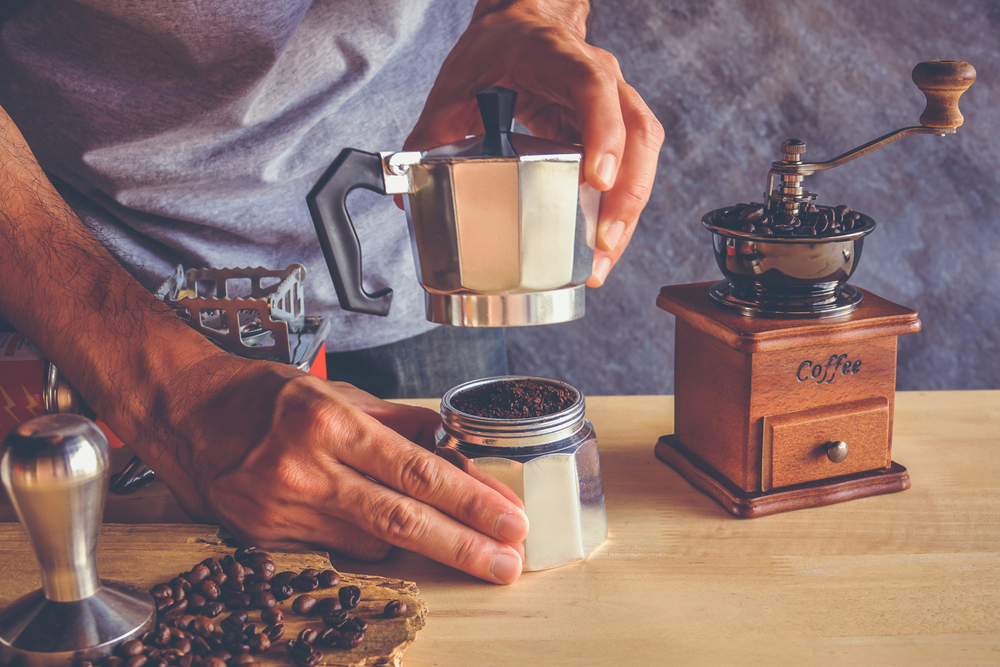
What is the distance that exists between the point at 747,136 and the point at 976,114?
2.02 feet

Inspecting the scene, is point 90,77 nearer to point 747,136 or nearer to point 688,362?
point 688,362

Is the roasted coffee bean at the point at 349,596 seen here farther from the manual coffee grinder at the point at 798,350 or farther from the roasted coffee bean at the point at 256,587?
the manual coffee grinder at the point at 798,350

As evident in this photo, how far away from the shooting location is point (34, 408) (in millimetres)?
1074

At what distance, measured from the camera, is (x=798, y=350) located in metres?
1.02

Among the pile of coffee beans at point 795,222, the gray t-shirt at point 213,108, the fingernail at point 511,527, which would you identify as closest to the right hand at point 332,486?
the fingernail at point 511,527

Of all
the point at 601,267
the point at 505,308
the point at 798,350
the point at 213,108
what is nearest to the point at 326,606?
the point at 505,308

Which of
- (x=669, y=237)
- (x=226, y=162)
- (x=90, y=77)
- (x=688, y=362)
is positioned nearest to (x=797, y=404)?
(x=688, y=362)

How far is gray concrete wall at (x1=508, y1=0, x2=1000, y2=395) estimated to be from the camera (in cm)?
220

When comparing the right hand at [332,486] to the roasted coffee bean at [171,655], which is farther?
the right hand at [332,486]

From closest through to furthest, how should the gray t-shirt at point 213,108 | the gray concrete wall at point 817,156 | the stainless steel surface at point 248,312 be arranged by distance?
the stainless steel surface at point 248,312 → the gray t-shirt at point 213,108 → the gray concrete wall at point 817,156

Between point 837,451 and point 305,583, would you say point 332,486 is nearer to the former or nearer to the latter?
point 305,583

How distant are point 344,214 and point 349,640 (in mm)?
413

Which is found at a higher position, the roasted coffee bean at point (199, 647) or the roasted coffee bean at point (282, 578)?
the roasted coffee bean at point (282, 578)

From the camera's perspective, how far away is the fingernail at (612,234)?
36.9 inches
